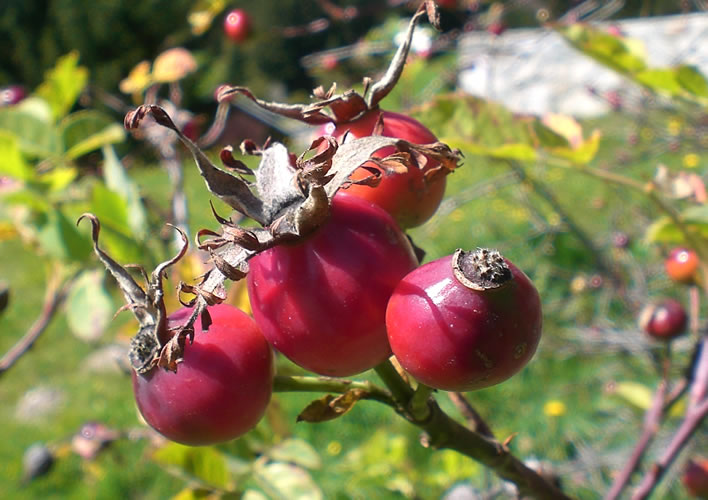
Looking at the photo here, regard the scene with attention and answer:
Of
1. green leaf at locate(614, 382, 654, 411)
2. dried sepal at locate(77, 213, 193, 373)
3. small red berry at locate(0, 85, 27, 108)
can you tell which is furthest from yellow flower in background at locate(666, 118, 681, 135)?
dried sepal at locate(77, 213, 193, 373)

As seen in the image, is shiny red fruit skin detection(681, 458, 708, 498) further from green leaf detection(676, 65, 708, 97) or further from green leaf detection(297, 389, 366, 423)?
green leaf detection(297, 389, 366, 423)

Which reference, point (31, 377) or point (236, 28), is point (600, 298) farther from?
point (31, 377)

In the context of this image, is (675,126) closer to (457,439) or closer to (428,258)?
(428,258)

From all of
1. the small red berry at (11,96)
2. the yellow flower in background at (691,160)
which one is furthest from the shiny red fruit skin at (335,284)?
the yellow flower in background at (691,160)

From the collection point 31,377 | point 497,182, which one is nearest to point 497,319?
point 497,182

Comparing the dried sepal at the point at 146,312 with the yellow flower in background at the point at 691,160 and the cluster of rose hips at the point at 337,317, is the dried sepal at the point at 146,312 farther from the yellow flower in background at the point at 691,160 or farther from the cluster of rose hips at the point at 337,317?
the yellow flower in background at the point at 691,160
